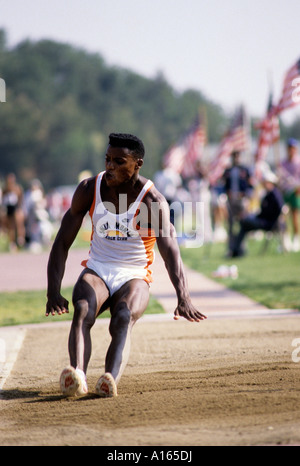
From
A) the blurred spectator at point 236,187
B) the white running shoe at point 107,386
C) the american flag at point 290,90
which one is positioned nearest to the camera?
the white running shoe at point 107,386

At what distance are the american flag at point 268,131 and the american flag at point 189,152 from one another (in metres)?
6.45

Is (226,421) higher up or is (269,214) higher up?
(269,214)

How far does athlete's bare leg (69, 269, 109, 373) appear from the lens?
499 cm

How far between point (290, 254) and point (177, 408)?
12.1m

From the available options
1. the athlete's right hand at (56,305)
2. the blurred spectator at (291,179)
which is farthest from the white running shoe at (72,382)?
the blurred spectator at (291,179)

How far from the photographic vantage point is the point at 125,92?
411 feet

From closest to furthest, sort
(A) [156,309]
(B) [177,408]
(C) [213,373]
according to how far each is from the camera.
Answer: (B) [177,408]
(C) [213,373]
(A) [156,309]

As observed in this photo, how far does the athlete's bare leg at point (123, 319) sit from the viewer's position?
495cm

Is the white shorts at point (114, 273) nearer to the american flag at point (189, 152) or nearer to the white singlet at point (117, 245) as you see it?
the white singlet at point (117, 245)

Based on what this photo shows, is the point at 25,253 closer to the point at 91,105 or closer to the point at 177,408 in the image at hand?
the point at 177,408

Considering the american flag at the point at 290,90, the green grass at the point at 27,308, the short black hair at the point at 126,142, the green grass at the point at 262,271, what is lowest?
the green grass at the point at 27,308

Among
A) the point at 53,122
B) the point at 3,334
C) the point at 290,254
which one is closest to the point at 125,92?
the point at 53,122

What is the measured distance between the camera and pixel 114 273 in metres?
5.45

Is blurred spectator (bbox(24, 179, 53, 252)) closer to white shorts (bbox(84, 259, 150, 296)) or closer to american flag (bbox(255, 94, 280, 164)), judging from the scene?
american flag (bbox(255, 94, 280, 164))
